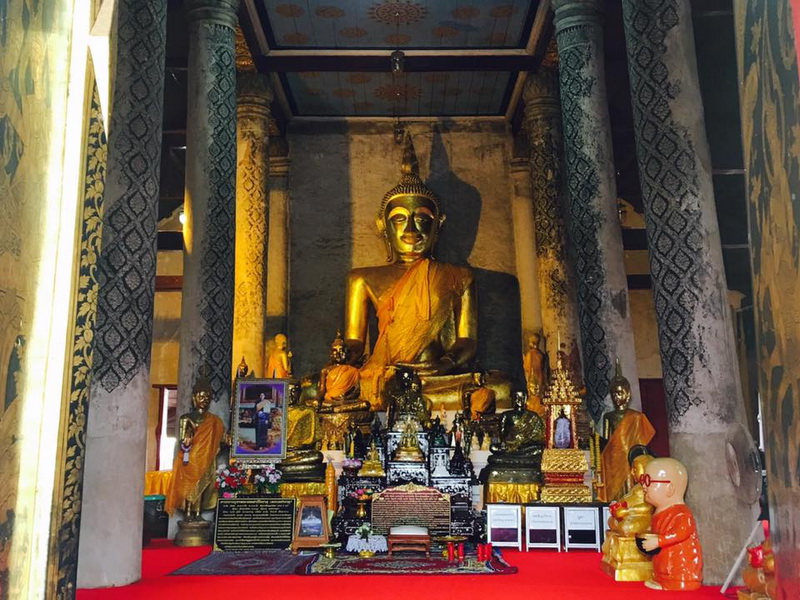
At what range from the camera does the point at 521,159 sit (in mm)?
11883

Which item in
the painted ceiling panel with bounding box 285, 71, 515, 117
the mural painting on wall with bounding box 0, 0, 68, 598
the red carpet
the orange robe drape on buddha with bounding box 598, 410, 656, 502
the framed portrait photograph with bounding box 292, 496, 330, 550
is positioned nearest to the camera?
the mural painting on wall with bounding box 0, 0, 68, 598

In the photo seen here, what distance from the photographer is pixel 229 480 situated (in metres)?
6.26

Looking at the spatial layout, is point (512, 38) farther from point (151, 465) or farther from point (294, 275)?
point (151, 465)

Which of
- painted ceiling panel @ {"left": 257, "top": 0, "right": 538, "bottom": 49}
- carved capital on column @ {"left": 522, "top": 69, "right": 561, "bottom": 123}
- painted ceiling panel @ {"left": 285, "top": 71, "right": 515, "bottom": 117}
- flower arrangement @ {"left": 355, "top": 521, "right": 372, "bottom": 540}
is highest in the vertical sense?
painted ceiling panel @ {"left": 257, "top": 0, "right": 538, "bottom": 49}

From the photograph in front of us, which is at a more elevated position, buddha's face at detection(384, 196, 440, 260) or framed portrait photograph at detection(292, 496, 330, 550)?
buddha's face at detection(384, 196, 440, 260)

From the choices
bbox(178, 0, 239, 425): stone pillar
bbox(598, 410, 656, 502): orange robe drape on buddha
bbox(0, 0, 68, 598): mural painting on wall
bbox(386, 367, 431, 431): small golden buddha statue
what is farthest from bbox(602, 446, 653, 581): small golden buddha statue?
bbox(178, 0, 239, 425): stone pillar

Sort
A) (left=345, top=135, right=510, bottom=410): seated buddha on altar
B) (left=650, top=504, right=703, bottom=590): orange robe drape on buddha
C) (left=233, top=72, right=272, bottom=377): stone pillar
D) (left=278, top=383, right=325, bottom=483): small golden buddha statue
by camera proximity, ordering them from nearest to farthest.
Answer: (left=650, top=504, right=703, bottom=590): orange robe drape on buddha → (left=278, top=383, right=325, bottom=483): small golden buddha statue → (left=233, top=72, right=272, bottom=377): stone pillar → (left=345, top=135, right=510, bottom=410): seated buddha on altar

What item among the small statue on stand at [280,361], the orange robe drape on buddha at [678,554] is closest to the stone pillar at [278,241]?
the small statue on stand at [280,361]

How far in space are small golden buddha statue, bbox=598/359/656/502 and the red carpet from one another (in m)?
0.95

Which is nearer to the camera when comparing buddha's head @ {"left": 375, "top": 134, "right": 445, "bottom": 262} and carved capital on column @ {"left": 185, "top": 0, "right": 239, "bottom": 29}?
carved capital on column @ {"left": 185, "top": 0, "right": 239, "bottom": 29}

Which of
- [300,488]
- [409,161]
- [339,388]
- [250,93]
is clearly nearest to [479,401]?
[339,388]

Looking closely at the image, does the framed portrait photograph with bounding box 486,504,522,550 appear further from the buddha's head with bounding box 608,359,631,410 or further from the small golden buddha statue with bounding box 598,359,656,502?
the buddha's head with bounding box 608,359,631,410

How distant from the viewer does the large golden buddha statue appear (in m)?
10.5

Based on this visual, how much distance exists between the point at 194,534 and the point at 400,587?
2.62 metres
